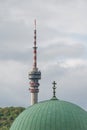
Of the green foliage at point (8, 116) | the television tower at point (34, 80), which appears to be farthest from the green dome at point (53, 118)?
the television tower at point (34, 80)

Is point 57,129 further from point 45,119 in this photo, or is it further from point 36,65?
point 36,65

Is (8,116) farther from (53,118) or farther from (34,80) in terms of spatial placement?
(53,118)

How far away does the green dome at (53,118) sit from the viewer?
2594 inches

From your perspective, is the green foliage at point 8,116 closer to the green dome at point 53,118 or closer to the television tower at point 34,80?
the television tower at point 34,80

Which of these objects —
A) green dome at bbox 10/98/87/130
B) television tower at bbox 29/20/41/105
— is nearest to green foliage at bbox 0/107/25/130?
television tower at bbox 29/20/41/105

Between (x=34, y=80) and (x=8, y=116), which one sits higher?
(x=34, y=80)

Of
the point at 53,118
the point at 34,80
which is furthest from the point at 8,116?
the point at 53,118

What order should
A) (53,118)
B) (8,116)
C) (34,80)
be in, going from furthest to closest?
(8,116), (34,80), (53,118)

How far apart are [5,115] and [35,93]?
18960 mm

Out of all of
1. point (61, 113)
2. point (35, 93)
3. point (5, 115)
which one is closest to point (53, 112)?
point (61, 113)

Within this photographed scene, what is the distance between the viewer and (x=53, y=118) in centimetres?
6631

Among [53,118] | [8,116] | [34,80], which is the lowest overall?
[53,118]

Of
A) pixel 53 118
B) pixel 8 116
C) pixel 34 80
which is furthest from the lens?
pixel 8 116

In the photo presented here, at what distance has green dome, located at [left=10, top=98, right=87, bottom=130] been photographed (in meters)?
65.9
